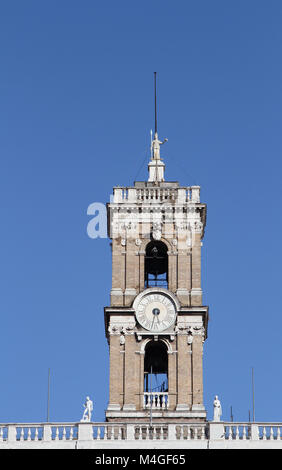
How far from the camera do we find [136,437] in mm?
80625

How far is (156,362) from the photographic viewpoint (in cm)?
9375

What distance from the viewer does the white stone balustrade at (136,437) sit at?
79812 mm

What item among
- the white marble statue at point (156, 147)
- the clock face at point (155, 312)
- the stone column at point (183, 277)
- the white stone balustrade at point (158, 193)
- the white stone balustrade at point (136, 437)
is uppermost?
the white marble statue at point (156, 147)

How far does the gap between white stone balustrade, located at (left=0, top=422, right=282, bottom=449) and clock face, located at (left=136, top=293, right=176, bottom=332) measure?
11541mm

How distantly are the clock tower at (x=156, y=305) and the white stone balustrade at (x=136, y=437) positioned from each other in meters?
7.27

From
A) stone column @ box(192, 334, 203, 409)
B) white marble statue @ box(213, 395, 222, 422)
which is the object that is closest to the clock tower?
stone column @ box(192, 334, 203, 409)

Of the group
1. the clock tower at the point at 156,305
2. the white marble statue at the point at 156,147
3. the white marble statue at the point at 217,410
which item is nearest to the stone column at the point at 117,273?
the clock tower at the point at 156,305

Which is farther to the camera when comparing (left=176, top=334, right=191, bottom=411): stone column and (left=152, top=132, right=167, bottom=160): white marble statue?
(left=152, top=132, right=167, bottom=160): white marble statue

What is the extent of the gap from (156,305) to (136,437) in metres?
12.9

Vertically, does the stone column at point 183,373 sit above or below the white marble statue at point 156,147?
below

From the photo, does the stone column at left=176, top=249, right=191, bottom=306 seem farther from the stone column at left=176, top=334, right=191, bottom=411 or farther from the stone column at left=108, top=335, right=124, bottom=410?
the stone column at left=108, top=335, right=124, bottom=410

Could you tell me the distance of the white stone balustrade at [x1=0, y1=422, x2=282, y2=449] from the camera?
79812mm

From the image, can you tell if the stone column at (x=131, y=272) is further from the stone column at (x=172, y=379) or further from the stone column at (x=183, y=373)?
the stone column at (x=172, y=379)
